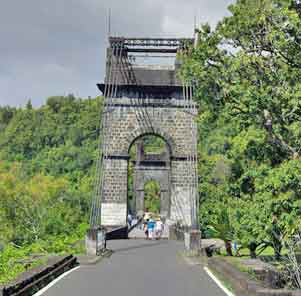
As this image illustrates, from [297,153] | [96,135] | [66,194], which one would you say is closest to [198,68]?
[297,153]

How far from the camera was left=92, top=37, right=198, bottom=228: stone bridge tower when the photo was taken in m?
26.8


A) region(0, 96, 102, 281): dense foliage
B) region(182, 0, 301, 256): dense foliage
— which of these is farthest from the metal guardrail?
region(182, 0, 301, 256): dense foliage

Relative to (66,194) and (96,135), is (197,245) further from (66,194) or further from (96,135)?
(96,135)

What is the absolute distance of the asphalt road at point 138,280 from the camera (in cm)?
842

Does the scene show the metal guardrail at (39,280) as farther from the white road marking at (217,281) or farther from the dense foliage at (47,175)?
the white road marking at (217,281)

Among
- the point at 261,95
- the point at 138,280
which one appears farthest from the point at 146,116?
the point at 138,280

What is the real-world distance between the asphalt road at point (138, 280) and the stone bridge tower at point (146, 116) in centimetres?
1247

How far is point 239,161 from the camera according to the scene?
48.8 feet

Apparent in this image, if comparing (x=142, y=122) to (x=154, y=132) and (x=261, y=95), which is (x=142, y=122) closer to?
(x=154, y=132)

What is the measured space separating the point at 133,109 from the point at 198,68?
14.7m

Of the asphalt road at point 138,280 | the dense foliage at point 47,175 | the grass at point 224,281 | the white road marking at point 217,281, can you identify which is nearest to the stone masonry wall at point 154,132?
the dense foliage at point 47,175

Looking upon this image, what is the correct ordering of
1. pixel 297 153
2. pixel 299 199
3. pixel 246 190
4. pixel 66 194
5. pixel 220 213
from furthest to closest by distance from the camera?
pixel 66 194 < pixel 220 213 < pixel 246 190 < pixel 297 153 < pixel 299 199

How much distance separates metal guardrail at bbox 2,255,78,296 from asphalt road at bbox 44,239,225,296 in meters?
0.20

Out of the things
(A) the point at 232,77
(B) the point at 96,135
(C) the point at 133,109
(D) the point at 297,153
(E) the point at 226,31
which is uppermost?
(B) the point at 96,135
